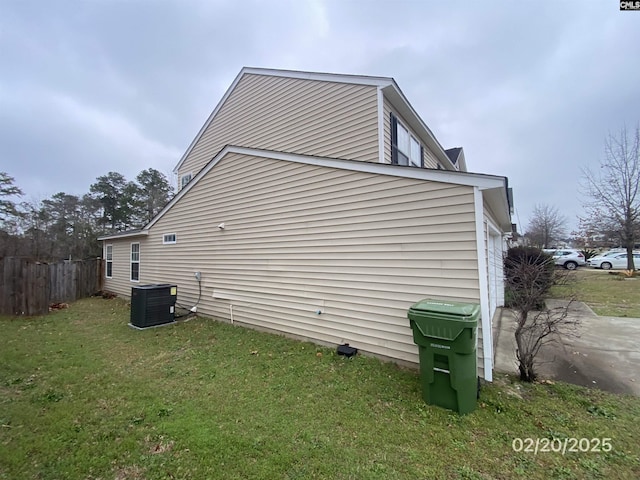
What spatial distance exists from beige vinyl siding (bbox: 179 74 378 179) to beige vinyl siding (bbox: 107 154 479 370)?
202 centimetres

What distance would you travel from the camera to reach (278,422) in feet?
9.76

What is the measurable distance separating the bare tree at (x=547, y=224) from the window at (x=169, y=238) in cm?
3231

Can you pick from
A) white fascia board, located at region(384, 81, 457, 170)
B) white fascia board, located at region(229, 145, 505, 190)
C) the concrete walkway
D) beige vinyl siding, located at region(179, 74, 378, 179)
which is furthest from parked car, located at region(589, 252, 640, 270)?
white fascia board, located at region(229, 145, 505, 190)

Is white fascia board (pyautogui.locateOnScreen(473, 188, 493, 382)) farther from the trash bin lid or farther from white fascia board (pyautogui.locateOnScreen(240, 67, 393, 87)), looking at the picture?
white fascia board (pyautogui.locateOnScreen(240, 67, 393, 87))

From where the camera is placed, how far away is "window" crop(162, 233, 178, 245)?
365 inches

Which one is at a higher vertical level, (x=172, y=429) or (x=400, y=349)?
(x=400, y=349)

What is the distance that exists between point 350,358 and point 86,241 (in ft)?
80.6

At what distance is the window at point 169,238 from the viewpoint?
9.26 meters

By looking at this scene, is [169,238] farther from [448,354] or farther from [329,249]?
[448,354]

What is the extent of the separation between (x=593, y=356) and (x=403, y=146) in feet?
19.3

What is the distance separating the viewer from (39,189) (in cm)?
2291

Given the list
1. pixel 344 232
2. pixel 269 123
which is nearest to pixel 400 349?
pixel 344 232

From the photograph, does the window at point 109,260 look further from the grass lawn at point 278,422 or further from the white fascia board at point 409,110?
the white fascia board at point 409,110

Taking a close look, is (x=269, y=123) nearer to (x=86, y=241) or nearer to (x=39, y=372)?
(x=39, y=372)
